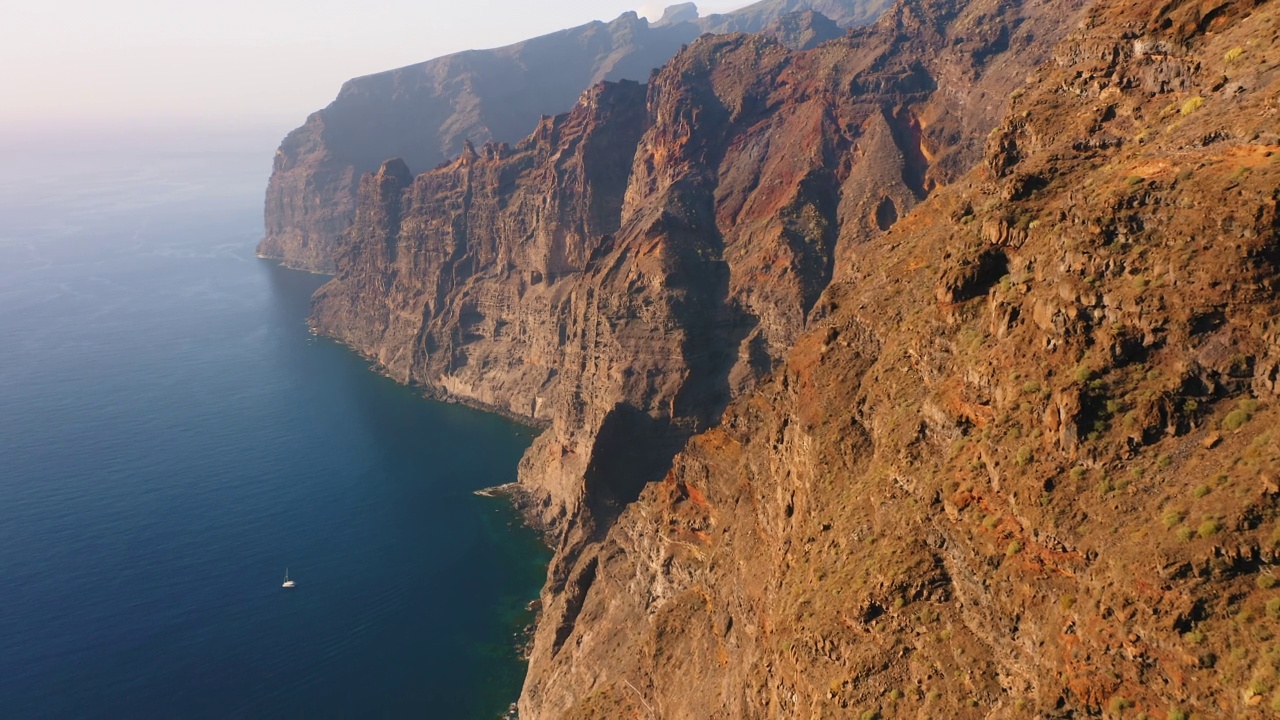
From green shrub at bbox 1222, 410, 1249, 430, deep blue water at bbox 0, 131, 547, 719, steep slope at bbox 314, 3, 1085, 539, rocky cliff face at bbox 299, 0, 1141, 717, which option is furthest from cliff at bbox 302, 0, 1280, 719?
steep slope at bbox 314, 3, 1085, 539

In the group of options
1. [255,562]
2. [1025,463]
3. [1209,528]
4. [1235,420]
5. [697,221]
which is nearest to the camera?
[1209,528]

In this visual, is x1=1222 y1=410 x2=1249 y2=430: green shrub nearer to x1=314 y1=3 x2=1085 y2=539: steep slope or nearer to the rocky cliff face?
the rocky cliff face

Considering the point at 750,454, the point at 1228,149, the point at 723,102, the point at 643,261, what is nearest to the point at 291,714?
the point at 750,454

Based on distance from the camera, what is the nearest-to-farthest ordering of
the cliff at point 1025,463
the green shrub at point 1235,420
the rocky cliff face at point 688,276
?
the cliff at point 1025,463 → the green shrub at point 1235,420 → the rocky cliff face at point 688,276

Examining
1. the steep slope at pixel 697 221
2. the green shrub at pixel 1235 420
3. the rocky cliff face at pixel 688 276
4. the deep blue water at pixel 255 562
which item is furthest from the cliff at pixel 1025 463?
the steep slope at pixel 697 221

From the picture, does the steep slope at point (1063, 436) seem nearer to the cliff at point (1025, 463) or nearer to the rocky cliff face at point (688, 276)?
the cliff at point (1025, 463)

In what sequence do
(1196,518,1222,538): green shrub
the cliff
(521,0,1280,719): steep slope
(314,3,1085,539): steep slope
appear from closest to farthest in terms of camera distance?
(1196,518,1222,538): green shrub → (521,0,1280,719): steep slope → the cliff → (314,3,1085,539): steep slope

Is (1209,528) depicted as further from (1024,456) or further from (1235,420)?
(1024,456)

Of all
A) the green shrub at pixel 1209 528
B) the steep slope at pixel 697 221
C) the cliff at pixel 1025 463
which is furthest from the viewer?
the steep slope at pixel 697 221

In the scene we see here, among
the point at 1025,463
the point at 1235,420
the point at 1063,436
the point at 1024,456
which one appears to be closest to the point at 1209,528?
the point at 1235,420
